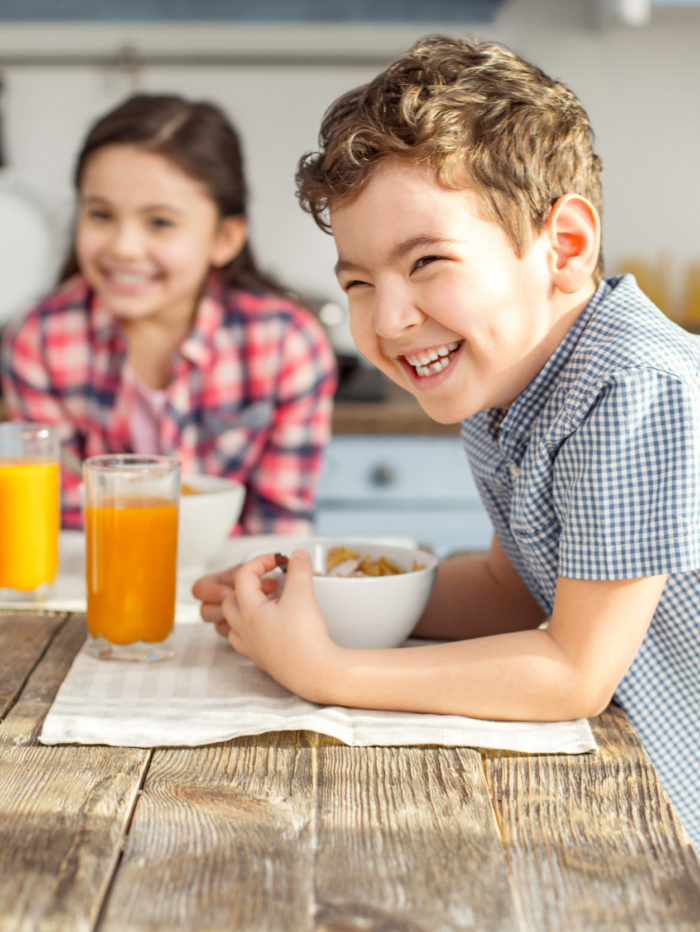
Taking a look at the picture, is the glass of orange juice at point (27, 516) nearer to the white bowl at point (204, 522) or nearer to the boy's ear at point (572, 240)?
the white bowl at point (204, 522)

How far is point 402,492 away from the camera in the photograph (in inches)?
99.8

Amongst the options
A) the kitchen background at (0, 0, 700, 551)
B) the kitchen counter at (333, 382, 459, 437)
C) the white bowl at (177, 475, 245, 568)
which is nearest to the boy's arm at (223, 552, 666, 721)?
the white bowl at (177, 475, 245, 568)

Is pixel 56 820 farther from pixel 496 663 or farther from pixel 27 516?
pixel 27 516

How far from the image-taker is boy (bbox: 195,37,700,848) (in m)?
0.77

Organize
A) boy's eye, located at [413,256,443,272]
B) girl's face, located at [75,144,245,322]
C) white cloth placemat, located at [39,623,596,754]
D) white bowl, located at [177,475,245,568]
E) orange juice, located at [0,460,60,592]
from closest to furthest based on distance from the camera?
1. white cloth placemat, located at [39,623,596,754]
2. boy's eye, located at [413,256,443,272]
3. orange juice, located at [0,460,60,592]
4. white bowl, located at [177,475,245,568]
5. girl's face, located at [75,144,245,322]

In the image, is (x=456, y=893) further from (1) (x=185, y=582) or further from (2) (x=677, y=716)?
(1) (x=185, y=582)

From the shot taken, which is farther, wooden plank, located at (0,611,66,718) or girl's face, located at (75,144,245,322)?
girl's face, located at (75,144,245,322)

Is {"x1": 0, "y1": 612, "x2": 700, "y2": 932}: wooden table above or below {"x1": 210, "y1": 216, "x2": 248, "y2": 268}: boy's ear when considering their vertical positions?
above

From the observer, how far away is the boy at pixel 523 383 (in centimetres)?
77

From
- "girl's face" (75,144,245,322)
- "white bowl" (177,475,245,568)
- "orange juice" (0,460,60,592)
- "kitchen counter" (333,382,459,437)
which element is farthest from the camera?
"kitchen counter" (333,382,459,437)

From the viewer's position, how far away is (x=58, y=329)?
206 cm

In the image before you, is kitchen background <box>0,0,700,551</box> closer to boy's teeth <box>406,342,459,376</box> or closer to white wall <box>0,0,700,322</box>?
white wall <box>0,0,700,322</box>

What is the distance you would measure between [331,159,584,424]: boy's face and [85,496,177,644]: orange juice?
0.25 metres

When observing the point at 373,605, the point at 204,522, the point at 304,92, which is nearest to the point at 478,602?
the point at 373,605
